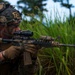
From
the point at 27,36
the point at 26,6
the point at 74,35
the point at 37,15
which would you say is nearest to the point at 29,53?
Answer: the point at 27,36

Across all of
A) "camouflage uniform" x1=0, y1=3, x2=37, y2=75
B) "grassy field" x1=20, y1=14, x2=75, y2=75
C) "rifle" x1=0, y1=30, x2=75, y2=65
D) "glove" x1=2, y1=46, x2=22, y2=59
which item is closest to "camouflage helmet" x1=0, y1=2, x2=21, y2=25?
"camouflage uniform" x1=0, y1=3, x2=37, y2=75

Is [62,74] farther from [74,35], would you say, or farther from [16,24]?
[16,24]

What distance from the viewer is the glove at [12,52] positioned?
4.70m

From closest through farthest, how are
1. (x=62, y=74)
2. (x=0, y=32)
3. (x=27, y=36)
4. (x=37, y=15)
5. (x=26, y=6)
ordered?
(x=27, y=36)
(x=0, y=32)
(x=62, y=74)
(x=37, y=15)
(x=26, y=6)

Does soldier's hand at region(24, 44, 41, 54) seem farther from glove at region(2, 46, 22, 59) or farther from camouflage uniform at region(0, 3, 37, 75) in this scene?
camouflage uniform at region(0, 3, 37, 75)

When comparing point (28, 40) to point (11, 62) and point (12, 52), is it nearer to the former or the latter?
point (12, 52)

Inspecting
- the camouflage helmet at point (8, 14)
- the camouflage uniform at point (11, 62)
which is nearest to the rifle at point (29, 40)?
the camouflage uniform at point (11, 62)

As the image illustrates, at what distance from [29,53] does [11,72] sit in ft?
1.78

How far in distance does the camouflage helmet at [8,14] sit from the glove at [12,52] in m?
0.45

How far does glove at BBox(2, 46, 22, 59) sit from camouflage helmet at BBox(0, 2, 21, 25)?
446 millimetres

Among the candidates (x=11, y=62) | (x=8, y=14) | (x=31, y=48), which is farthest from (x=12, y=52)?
(x=8, y=14)

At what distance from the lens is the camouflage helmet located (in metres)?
5.06

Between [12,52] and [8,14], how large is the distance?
609 millimetres

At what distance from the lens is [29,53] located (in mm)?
4723
